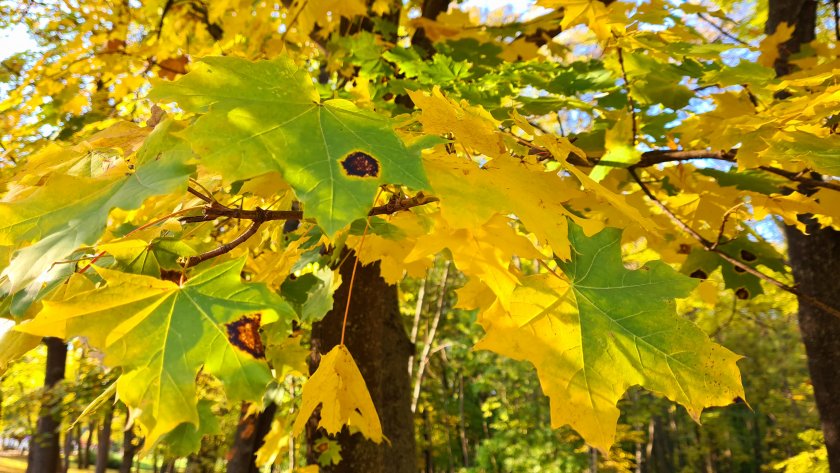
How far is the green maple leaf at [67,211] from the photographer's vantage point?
69 centimetres

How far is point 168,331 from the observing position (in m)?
0.75

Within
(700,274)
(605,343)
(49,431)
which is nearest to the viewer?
(605,343)

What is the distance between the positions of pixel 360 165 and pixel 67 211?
1.53 feet

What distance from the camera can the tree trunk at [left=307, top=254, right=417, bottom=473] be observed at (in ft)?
7.77

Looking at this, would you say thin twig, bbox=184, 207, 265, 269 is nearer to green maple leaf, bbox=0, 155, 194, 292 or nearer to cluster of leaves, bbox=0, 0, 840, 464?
cluster of leaves, bbox=0, 0, 840, 464

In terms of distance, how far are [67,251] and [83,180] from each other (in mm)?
227

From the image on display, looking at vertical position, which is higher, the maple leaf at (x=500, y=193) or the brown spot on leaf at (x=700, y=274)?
the brown spot on leaf at (x=700, y=274)

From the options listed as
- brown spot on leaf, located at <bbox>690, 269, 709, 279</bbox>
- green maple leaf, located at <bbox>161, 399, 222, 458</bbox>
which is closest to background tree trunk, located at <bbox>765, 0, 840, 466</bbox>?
brown spot on leaf, located at <bbox>690, 269, 709, 279</bbox>

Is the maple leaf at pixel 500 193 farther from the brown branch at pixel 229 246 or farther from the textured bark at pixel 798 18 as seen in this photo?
the textured bark at pixel 798 18

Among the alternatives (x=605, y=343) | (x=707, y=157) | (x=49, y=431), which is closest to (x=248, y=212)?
(x=605, y=343)

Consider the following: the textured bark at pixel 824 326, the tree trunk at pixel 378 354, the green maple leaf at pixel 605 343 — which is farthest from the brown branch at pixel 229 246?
the textured bark at pixel 824 326

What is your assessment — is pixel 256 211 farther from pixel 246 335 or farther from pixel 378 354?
pixel 378 354

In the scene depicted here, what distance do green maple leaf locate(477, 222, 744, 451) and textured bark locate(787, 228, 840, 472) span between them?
2132 millimetres

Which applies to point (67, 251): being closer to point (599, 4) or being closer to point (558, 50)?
point (599, 4)
